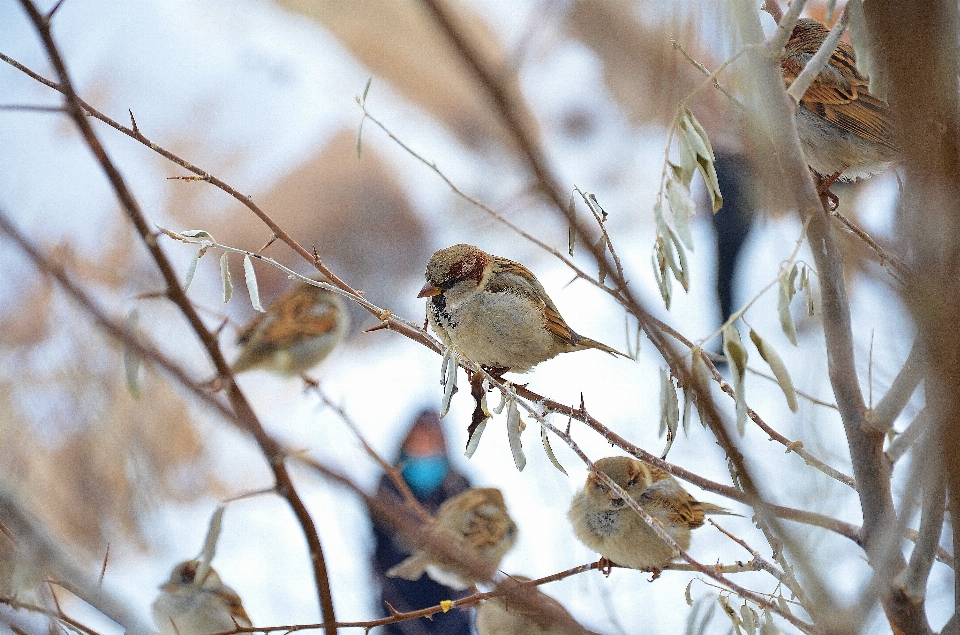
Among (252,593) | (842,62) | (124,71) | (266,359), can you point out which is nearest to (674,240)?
(842,62)

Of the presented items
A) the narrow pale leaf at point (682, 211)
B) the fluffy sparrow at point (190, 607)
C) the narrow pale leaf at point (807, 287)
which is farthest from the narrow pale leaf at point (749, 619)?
the fluffy sparrow at point (190, 607)

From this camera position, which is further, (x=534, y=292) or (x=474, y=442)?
(x=534, y=292)

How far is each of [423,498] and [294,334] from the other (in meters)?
0.94

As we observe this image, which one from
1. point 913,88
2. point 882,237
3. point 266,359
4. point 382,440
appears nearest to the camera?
point 913,88

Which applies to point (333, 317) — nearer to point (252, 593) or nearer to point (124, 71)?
point (252, 593)

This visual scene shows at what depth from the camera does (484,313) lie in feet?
6.57

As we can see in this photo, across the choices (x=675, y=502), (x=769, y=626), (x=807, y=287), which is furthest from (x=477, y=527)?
(x=807, y=287)

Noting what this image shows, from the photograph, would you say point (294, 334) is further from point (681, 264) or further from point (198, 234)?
point (681, 264)

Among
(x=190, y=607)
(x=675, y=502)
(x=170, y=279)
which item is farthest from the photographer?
(x=190, y=607)

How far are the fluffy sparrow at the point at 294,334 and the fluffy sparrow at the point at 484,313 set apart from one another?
38.6 inches

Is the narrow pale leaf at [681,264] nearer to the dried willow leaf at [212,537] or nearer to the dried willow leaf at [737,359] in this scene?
the dried willow leaf at [737,359]

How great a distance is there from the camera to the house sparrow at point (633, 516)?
83.4 inches

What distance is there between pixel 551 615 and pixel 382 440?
2.69 metres

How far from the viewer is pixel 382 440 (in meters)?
3.46
